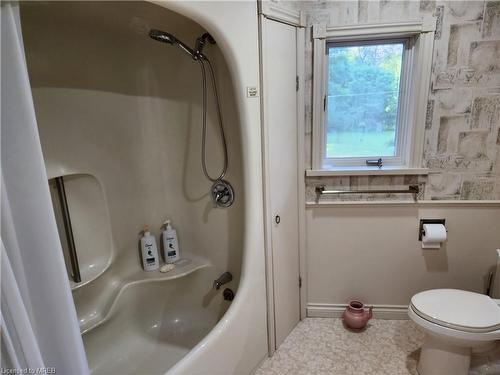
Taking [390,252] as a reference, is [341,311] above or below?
below

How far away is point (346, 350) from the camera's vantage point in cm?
189

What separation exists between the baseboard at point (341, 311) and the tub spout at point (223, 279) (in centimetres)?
72

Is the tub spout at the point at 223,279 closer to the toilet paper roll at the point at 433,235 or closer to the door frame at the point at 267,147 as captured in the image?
the door frame at the point at 267,147

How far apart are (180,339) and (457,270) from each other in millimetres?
1816

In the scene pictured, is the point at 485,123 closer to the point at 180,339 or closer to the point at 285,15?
the point at 285,15

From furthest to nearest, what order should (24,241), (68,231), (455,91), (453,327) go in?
(455,91), (68,231), (453,327), (24,241)

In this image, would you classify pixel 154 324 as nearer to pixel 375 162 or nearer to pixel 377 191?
pixel 377 191

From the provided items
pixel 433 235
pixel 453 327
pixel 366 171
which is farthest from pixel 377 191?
pixel 453 327

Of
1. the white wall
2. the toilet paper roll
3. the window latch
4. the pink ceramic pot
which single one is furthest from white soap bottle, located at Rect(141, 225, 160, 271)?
the toilet paper roll

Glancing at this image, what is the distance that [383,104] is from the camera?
1.94m

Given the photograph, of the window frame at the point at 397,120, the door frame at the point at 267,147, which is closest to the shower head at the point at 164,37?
the door frame at the point at 267,147

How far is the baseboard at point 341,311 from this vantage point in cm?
213

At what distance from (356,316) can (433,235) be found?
0.71 meters

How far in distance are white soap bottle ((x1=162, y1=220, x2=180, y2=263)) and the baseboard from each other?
102cm
